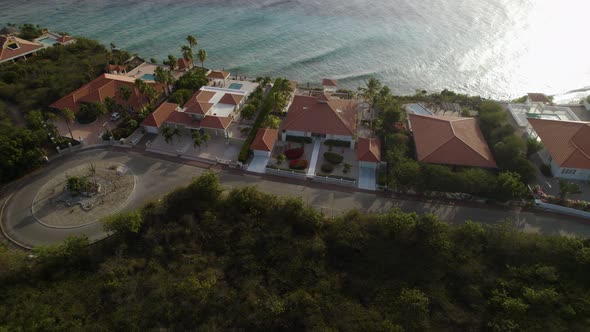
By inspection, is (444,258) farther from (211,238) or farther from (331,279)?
(211,238)

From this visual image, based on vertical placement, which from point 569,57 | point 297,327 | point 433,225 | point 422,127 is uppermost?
point 569,57

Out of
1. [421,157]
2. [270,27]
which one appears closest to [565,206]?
[421,157]

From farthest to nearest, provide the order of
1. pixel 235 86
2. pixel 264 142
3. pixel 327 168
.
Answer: pixel 235 86 → pixel 264 142 → pixel 327 168

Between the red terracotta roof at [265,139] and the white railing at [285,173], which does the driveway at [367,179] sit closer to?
the white railing at [285,173]

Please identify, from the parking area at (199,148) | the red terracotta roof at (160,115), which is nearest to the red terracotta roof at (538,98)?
the parking area at (199,148)

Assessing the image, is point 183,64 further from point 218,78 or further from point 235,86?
point 235,86

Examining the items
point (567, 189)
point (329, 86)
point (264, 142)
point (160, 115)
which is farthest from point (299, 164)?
point (567, 189)
